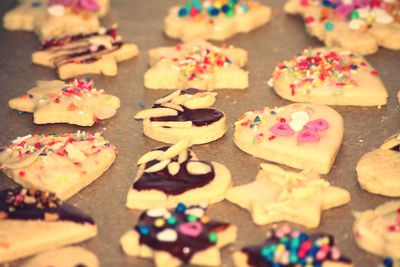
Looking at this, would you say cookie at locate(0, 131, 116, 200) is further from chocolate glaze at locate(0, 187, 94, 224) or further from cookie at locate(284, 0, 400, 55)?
cookie at locate(284, 0, 400, 55)

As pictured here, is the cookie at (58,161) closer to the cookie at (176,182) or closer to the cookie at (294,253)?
the cookie at (176,182)

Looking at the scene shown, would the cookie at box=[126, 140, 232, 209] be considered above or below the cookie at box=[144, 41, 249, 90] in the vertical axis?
below

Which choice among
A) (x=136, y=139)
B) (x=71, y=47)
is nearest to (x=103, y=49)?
(x=71, y=47)

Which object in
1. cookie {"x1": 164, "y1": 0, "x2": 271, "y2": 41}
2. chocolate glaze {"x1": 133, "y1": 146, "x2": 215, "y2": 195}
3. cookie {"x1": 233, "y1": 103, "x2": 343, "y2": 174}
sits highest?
cookie {"x1": 164, "y1": 0, "x2": 271, "y2": 41}

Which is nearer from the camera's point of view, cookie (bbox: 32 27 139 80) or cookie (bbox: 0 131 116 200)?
cookie (bbox: 0 131 116 200)

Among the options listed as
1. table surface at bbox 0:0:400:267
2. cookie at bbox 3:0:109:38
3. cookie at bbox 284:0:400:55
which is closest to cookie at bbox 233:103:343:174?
table surface at bbox 0:0:400:267

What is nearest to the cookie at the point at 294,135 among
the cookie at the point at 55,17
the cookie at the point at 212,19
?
the cookie at the point at 212,19
